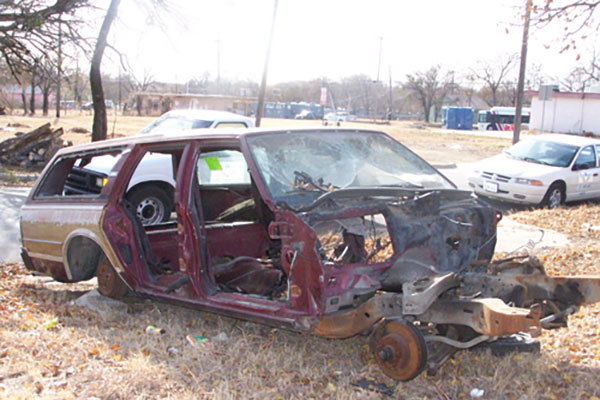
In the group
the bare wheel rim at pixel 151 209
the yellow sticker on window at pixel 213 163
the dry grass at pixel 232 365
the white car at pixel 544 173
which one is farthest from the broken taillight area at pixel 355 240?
the white car at pixel 544 173

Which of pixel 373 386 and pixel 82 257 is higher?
pixel 82 257

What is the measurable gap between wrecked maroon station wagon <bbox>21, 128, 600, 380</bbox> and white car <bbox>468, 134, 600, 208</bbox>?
734 centimetres

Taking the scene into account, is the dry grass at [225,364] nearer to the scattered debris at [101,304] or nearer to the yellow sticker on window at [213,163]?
the scattered debris at [101,304]

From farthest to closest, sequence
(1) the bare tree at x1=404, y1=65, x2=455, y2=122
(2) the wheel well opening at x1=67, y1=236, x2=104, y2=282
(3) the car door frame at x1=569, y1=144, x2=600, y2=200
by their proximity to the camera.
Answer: (1) the bare tree at x1=404, y1=65, x2=455, y2=122, (3) the car door frame at x1=569, y1=144, x2=600, y2=200, (2) the wheel well opening at x1=67, y1=236, x2=104, y2=282

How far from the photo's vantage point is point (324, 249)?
4434mm

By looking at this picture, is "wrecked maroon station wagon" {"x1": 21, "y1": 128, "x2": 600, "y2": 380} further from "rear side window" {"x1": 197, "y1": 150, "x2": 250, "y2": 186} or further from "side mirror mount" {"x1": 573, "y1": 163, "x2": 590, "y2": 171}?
"side mirror mount" {"x1": 573, "y1": 163, "x2": 590, "y2": 171}

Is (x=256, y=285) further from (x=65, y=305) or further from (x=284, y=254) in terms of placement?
(x=65, y=305)

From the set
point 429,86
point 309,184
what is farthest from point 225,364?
point 429,86

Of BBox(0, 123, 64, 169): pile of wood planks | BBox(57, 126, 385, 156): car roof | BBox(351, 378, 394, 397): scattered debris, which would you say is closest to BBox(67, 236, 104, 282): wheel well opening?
BBox(57, 126, 385, 156): car roof

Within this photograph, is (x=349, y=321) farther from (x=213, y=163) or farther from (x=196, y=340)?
(x=213, y=163)

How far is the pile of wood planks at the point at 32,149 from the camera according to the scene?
54.7 feet

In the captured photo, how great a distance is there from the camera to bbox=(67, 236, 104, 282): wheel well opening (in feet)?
18.0

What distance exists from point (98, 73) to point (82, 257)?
12.5 meters

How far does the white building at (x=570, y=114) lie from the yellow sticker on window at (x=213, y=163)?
4109 centimetres
